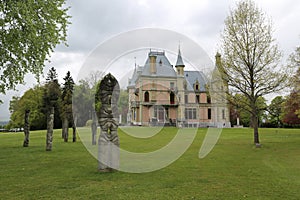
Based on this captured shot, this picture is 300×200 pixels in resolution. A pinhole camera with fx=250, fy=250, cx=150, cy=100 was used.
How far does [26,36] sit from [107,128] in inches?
319

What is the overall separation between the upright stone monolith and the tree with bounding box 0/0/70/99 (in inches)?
242

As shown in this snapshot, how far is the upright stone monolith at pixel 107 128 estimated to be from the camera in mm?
9234

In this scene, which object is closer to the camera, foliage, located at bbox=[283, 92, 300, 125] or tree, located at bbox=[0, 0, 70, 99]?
tree, located at bbox=[0, 0, 70, 99]

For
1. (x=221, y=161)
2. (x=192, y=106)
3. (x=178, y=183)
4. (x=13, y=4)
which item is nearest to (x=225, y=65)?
(x=221, y=161)

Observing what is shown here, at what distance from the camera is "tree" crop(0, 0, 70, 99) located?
13164 millimetres

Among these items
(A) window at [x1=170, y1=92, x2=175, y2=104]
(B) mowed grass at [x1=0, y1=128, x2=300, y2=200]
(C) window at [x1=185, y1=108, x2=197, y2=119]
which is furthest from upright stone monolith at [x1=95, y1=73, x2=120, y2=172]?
(C) window at [x1=185, y1=108, x2=197, y2=119]

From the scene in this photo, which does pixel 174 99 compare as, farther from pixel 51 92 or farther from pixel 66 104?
pixel 51 92

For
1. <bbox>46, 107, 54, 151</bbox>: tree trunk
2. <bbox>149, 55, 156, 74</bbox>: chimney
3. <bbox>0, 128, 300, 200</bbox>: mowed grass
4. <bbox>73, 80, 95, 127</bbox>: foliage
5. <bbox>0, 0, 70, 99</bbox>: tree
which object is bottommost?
<bbox>0, 128, 300, 200</bbox>: mowed grass

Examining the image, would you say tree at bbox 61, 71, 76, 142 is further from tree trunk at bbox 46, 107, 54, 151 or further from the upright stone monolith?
the upright stone monolith

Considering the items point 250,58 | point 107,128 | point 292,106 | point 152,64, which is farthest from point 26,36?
point 152,64

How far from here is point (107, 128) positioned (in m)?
9.32

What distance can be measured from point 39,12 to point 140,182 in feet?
40.0

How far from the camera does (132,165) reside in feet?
35.4

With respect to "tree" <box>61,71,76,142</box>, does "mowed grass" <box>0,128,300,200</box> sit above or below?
below
